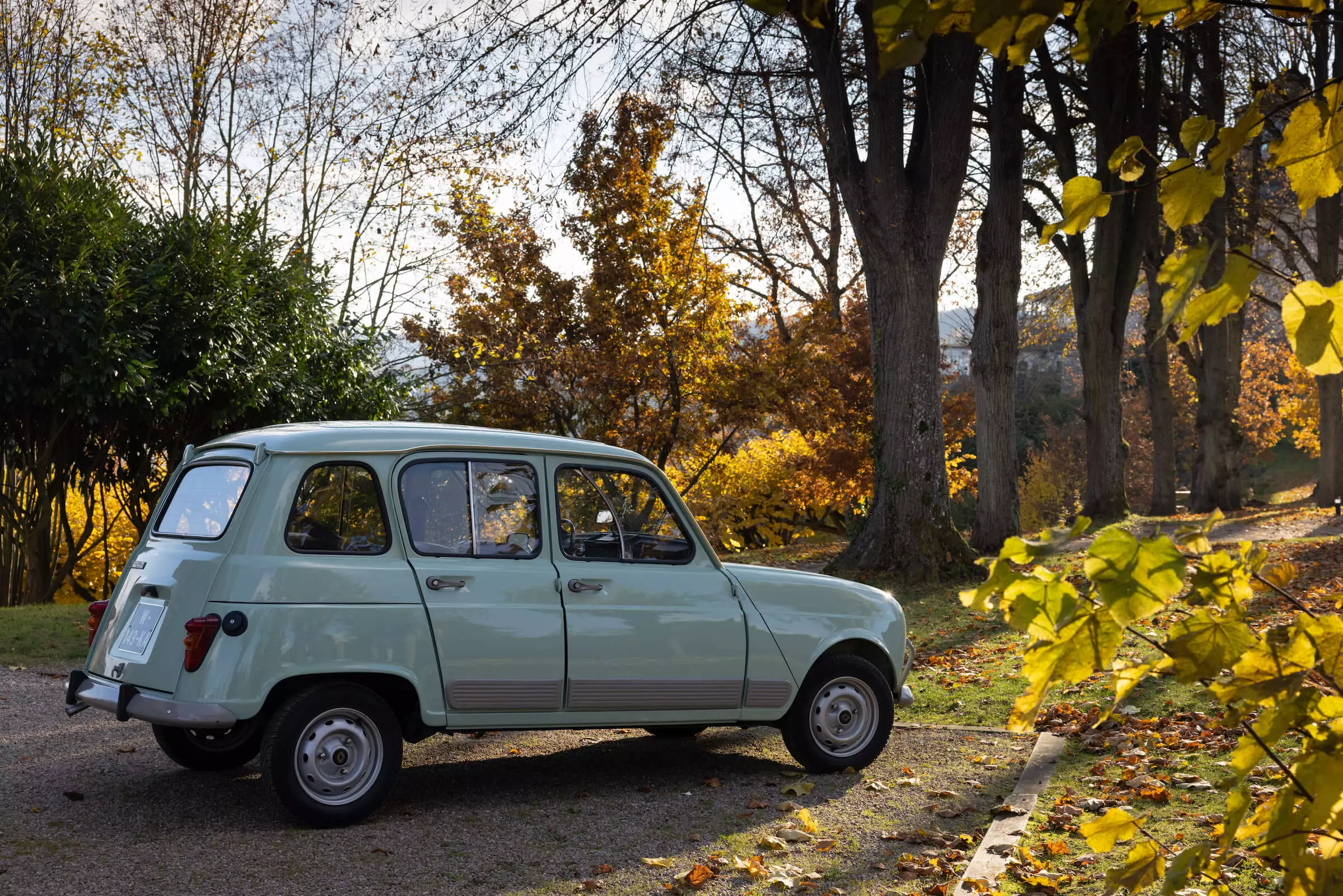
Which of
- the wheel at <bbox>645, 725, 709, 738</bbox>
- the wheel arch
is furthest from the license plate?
the wheel at <bbox>645, 725, 709, 738</bbox>

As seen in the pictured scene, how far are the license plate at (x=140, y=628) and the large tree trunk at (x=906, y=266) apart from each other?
10365 millimetres

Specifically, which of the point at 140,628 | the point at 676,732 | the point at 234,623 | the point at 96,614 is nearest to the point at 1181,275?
the point at 234,623

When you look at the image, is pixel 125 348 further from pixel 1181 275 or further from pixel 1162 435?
pixel 1162 435

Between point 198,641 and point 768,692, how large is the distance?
10.3ft

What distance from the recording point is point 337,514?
5.98 meters

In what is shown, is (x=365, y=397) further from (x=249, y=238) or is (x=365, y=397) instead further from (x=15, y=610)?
(x=15, y=610)

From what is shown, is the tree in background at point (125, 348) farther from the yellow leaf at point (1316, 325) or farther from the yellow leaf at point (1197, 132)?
the yellow leaf at point (1316, 325)

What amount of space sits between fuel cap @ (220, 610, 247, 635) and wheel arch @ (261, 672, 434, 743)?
11.9 inches

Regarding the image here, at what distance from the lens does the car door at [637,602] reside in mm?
6328

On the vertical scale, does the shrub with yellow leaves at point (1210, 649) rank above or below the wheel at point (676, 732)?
above

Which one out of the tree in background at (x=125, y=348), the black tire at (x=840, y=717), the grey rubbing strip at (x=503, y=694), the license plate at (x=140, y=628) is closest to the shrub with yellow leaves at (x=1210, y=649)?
the grey rubbing strip at (x=503, y=694)

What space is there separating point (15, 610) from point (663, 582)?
36.3 feet

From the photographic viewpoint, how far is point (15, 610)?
14266 mm

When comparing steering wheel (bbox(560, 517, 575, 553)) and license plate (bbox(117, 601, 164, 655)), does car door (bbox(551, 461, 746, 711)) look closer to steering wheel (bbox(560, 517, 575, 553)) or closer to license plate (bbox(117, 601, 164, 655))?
steering wheel (bbox(560, 517, 575, 553))
